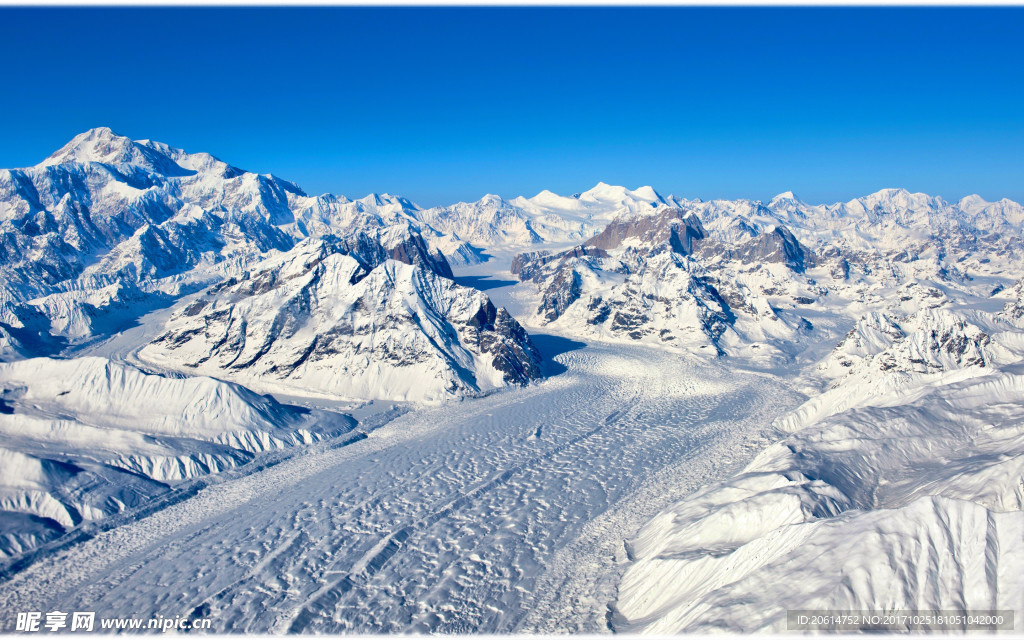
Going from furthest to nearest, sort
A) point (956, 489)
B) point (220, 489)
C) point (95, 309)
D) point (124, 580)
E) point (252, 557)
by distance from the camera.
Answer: point (95, 309)
point (220, 489)
point (252, 557)
point (124, 580)
point (956, 489)

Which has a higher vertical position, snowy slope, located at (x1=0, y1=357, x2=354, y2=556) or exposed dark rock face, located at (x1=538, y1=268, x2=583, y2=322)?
exposed dark rock face, located at (x1=538, y1=268, x2=583, y2=322)

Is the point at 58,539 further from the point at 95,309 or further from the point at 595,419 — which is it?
the point at 95,309

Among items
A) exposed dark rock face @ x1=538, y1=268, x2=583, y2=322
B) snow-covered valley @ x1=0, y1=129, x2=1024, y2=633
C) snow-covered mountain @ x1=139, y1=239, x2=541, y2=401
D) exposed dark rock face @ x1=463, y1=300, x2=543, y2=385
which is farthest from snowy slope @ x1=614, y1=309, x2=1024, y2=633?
exposed dark rock face @ x1=538, y1=268, x2=583, y2=322

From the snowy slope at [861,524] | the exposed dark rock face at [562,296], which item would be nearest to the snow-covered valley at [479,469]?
the snowy slope at [861,524]

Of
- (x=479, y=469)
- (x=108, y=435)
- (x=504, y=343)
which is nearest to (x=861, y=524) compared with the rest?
(x=479, y=469)

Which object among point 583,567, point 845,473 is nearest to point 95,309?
point 583,567

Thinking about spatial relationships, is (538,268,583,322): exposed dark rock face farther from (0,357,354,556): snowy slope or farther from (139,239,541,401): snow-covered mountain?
(0,357,354,556): snowy slope

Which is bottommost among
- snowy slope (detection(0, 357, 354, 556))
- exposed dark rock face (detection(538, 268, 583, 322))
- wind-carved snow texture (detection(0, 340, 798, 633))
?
wind-carved snow texture (detection(0, 340, 798, 633))

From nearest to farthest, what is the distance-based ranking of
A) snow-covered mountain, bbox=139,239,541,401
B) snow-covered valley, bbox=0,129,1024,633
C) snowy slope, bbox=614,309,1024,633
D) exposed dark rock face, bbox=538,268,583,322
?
snowy slope, bbox=614,309,1024,633 → snow-covered valley, bbox=0,129,1024,633 → snow-covered mountain, bbox=139,239,541,401 → exposed dark rock face, bbox=538,268,583,322
